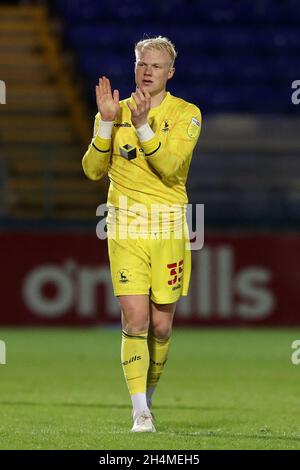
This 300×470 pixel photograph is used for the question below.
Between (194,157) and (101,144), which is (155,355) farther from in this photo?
(194,157)

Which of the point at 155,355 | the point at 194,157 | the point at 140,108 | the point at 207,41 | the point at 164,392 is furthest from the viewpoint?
the point at 207,41

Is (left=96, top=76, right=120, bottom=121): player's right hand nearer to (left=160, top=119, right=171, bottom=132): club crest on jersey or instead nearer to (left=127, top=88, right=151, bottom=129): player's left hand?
(left=127, top=88, right=151, bottom=129): player's left hand

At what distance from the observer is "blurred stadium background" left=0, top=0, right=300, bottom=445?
1481cm

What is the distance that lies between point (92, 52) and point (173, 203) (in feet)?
40.7

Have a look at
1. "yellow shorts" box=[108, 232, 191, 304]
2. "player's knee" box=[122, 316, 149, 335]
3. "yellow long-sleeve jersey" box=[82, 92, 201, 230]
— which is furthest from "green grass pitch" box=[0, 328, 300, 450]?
"yellow long-sleeve jersey" box=[82, 92, 201, 230]

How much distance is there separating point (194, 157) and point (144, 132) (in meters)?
8.71

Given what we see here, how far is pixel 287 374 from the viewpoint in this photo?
10.8 metres

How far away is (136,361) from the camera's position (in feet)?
22.4

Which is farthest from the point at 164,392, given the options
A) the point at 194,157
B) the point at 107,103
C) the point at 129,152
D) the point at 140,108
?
the point at 194,157

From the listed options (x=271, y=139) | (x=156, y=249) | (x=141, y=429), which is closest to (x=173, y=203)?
(x=156, y=249)

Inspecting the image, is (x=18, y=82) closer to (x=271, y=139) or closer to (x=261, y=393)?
(x=271, y=139)

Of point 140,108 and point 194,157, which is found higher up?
point 140,108

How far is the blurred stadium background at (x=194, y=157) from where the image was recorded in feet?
48.6

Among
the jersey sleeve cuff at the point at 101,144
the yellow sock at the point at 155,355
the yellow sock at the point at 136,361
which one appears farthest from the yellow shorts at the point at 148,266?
the jersey sleeve cuff at the point at 101,144
